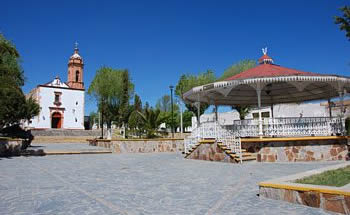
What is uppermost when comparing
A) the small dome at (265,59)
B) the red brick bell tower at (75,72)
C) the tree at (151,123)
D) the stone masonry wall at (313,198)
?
the red brick bell tower at (75,72)

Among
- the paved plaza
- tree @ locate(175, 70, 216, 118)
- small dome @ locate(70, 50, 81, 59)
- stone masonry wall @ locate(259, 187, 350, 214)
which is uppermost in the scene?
small dome @ locate(70, 50, 81, 59)

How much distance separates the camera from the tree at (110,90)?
3784cm

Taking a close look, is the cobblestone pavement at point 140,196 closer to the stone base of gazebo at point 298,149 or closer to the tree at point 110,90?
the stone base of gazebo at point 298,149

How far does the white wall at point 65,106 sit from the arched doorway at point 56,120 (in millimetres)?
746

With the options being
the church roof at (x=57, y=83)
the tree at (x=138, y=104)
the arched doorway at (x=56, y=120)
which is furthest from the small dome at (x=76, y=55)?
the tree at (x=138, y=104)

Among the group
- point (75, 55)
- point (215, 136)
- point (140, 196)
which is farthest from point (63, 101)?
point (140, 196)

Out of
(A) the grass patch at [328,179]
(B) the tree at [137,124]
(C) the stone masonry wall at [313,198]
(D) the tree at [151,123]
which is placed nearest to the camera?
(C) the stone masonry wall at [313,198]

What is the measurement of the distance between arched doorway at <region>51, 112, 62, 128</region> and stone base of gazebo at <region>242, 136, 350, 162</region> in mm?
40940

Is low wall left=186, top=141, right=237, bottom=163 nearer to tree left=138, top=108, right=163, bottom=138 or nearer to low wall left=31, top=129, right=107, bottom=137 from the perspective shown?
tree left=138, top=108, right=163, bottom=138

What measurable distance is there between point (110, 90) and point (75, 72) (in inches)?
564

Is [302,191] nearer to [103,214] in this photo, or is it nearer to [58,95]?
[103,214]

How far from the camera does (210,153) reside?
12.5m

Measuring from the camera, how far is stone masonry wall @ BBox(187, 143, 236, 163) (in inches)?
464

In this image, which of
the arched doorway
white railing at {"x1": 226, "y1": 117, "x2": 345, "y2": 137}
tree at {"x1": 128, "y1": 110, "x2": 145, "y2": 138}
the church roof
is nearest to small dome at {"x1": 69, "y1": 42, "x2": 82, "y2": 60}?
the church roof
